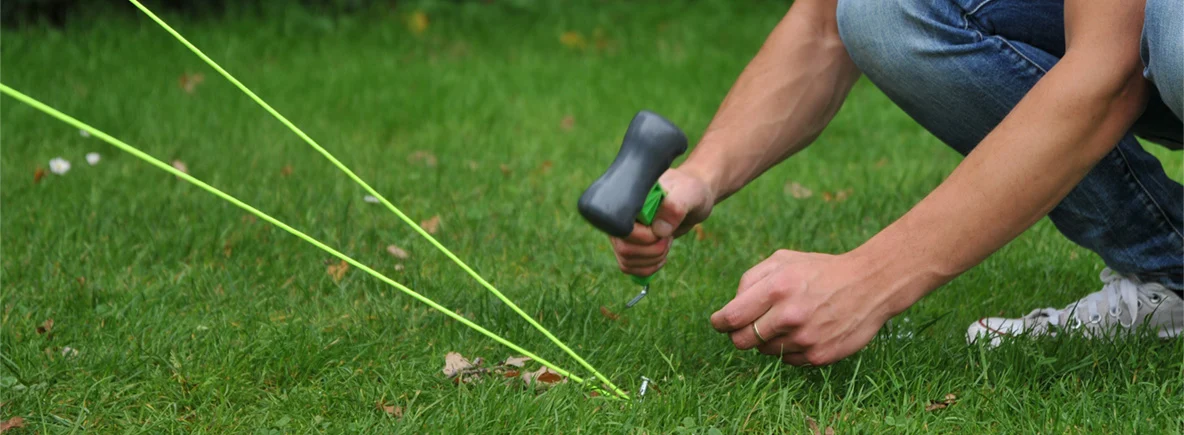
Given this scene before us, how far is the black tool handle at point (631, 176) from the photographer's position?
151cm

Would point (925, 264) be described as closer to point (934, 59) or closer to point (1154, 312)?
point (934, 59)

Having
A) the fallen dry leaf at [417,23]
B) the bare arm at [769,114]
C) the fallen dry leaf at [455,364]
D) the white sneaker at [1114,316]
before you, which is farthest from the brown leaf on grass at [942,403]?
the fallen dry leaf at [417,23]

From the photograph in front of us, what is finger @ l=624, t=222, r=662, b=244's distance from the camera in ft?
5.36

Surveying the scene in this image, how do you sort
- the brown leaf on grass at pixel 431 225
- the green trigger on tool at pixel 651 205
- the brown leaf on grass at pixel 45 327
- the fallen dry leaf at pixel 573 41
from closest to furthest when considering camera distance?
the green trigger on tool at pixel 651 205 < the brown leaf on grass at pixel 45 327 < the brown leaf on grass at pixel 431 225 < the fallen dry leaf at pixel 573 41

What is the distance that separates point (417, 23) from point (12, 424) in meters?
3.53

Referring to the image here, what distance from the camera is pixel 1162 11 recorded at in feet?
4.64

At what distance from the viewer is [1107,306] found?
1923 mm

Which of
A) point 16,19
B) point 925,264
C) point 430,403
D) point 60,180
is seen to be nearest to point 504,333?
point 430,403

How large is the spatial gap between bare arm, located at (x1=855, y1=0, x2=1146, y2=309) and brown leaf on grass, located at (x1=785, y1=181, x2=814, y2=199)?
1440 millimetres

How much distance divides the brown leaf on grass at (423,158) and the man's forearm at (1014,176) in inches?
75.5

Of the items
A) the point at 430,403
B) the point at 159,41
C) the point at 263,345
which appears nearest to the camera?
the point at 430,403

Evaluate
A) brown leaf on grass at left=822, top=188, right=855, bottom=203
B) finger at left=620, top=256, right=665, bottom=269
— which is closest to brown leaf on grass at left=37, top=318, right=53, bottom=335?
finger at left=620, top=256, right=665, bottom=269

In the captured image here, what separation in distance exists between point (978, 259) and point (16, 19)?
164 inches

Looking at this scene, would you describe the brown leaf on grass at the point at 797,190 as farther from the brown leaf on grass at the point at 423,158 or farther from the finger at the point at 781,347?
the finger at the point at 781,347
